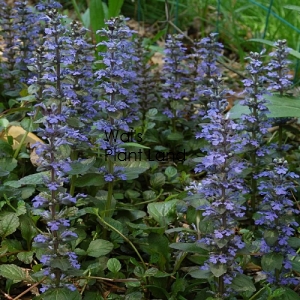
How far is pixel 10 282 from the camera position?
2480mm

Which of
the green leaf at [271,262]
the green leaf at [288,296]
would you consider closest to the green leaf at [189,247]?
the green leaf at [271,262]

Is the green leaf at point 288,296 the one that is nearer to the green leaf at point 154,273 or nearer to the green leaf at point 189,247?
the green leaf at point 189,247

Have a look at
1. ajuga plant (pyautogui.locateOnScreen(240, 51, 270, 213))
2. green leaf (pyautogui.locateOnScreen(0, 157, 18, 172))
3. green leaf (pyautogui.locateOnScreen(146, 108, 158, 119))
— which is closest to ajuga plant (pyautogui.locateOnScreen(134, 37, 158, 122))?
green leaf (pyautogui.locateOnScreen(146, 108, 158, 119))

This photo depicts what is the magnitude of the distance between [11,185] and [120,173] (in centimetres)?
51

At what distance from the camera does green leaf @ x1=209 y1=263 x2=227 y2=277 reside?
2.09 meters

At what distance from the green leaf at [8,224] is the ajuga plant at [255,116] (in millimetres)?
1199

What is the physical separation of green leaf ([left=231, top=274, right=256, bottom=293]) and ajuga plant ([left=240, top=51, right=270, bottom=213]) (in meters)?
0.84

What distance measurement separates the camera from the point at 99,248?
2.48 metres

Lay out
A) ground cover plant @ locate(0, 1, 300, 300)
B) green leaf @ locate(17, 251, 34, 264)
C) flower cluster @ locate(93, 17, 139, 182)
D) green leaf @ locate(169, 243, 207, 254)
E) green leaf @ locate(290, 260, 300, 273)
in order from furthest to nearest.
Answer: flower cluster @ locate(93, 17, 139, 182), green leaf @ locate(17, 251, 34, 264), green leaf @ locate(290, 260, 300, 273), green leaf @ locate(169, 243, 207, 254), ground cover plant @ locate(0, 1, 300, 300)

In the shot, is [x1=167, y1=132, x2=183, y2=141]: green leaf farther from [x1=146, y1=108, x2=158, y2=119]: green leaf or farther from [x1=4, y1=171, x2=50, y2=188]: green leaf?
[x1=4, y1=171, x2=50, y2=188]: green leaf

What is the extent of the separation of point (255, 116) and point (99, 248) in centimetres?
107

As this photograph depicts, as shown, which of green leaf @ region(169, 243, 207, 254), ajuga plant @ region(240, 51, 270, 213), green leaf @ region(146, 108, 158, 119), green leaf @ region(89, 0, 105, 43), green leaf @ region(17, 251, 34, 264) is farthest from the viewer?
green leaf @ region(89, 0, 105, 43)

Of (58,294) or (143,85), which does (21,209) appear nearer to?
(58,294)

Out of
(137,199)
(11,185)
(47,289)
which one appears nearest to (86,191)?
(137,199)
